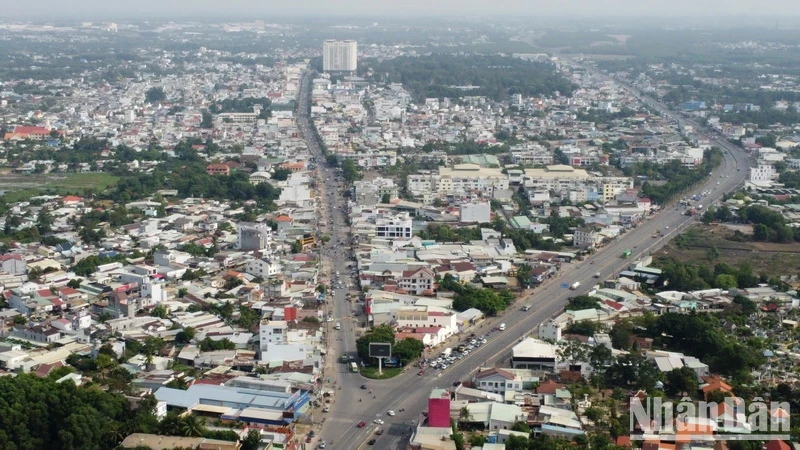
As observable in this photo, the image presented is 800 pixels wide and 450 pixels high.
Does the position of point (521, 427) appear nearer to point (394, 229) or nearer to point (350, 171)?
point (394, 229)

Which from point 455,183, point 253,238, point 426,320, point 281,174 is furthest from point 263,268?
point 281,174

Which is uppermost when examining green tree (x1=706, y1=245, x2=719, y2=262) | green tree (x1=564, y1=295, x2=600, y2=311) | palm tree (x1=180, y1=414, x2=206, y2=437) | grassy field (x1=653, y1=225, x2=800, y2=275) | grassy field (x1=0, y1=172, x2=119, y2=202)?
palm tree (x1=180, y1=414, x2=206, y2=437)

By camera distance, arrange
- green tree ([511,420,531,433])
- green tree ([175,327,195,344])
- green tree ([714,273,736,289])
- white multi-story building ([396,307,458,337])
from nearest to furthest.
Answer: green tree ([511,420,531,433])
green tree ([175,327,195,344])
white multi-story building ([396,307,458,337])
green tree ([714,273,736,289])

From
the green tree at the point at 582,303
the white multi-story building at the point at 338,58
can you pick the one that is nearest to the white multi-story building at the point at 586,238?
the green tree at the point at 582,303

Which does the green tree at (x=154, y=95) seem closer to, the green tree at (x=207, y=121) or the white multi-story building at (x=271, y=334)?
the green tree at (x=207, y=121)

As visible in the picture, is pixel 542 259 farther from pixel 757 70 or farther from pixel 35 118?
pixel 757 70

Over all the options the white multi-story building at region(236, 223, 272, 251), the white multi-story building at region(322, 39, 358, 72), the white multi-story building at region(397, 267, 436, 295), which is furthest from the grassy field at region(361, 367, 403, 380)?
the white multi-story building at region(322, 39, 358, 72)

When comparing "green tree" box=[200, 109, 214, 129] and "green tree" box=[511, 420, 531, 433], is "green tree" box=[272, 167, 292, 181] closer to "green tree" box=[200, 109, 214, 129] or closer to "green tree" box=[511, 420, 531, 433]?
"green tree" box=[200, 109, 214, 129]
